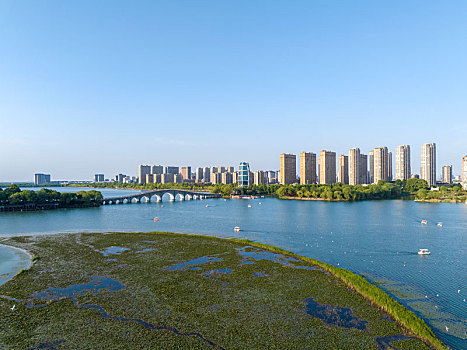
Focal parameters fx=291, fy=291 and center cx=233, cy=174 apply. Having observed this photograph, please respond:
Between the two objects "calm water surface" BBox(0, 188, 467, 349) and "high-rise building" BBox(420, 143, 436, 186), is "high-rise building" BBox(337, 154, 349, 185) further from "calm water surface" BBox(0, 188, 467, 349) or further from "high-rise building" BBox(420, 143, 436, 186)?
"calm water surface" BBox(0, 188, 467, 349)

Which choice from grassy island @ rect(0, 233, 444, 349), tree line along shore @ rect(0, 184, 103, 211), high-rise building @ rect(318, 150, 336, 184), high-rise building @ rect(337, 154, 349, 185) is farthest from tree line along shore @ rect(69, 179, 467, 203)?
grassy island @ rect(0, 233, 444, 349)

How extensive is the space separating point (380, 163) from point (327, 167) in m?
36.1

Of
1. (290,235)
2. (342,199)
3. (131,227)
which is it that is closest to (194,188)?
(342,199)

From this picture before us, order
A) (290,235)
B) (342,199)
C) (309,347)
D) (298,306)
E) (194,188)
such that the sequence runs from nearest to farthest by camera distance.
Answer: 1. (309,347)
2. (298,306)
3. (290,235)
4. (342,199)
5. (194,188)

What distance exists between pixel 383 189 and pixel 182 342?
132 meters

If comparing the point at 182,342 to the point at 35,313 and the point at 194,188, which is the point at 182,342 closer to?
the point at 35,313

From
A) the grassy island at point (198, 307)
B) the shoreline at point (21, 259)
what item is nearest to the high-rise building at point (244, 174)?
the shoreline at point (21, 259)

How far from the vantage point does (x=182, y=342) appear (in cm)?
1478

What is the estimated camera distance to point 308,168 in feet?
599

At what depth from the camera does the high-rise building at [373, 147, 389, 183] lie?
18638 cm

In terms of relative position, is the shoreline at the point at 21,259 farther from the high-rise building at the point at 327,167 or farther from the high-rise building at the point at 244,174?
the high-rise building at the point at 327,167

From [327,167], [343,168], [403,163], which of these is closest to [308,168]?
[327,167]

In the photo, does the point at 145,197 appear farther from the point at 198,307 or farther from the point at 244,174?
the point at 198,307

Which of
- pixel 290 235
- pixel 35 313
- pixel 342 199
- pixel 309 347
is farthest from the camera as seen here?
pixel 342 199
